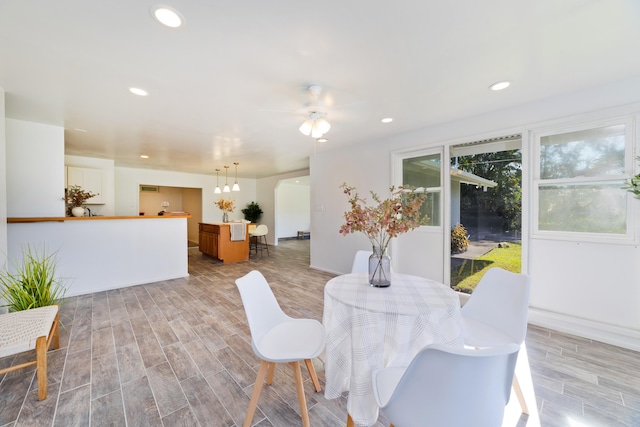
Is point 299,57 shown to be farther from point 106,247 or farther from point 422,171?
point 106,247

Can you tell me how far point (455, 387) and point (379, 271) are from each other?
94cm

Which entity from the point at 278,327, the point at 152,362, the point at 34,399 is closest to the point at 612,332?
the point at 278,327

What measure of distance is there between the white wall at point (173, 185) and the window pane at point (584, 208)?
8201 mm

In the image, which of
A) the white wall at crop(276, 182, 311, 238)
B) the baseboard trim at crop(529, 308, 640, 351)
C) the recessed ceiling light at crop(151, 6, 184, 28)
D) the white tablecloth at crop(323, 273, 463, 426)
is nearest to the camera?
the white tablecloth at crop(323, 273, 463, 426)

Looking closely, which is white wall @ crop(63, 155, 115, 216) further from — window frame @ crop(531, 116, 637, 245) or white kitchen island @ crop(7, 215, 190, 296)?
window frame @ crop(531, 116, 637, 245)

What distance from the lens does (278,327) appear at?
169 centimetres

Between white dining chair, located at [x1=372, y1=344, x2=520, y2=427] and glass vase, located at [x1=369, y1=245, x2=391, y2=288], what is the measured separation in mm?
828

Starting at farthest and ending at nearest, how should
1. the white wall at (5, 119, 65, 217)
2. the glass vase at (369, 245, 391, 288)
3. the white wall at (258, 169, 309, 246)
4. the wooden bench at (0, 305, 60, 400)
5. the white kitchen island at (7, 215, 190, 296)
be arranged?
the white wall at (258, 169, 309, 246) → the white kitchen island at (7, 215, 190, 296) → the white wall at (5, 119, 65, 217) → the glass vase at (369, 245, 391, 288) → the wooden bench at (0, 305, 60, 400)

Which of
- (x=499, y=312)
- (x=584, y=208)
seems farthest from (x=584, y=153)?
(x=499, y=312)

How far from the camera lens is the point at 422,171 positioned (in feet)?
12.2

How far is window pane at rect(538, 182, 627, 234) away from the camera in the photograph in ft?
7.68

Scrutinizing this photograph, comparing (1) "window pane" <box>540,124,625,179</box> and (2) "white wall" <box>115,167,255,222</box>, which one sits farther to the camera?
(2) "white wall" <box>115,167,255,222</box>

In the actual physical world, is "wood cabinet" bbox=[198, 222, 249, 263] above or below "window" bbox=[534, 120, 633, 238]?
below

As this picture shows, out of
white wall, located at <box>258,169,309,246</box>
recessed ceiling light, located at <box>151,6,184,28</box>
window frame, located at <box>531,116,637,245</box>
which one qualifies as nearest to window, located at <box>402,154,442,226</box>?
window frame, located at <box>531,116,637,245</box>
